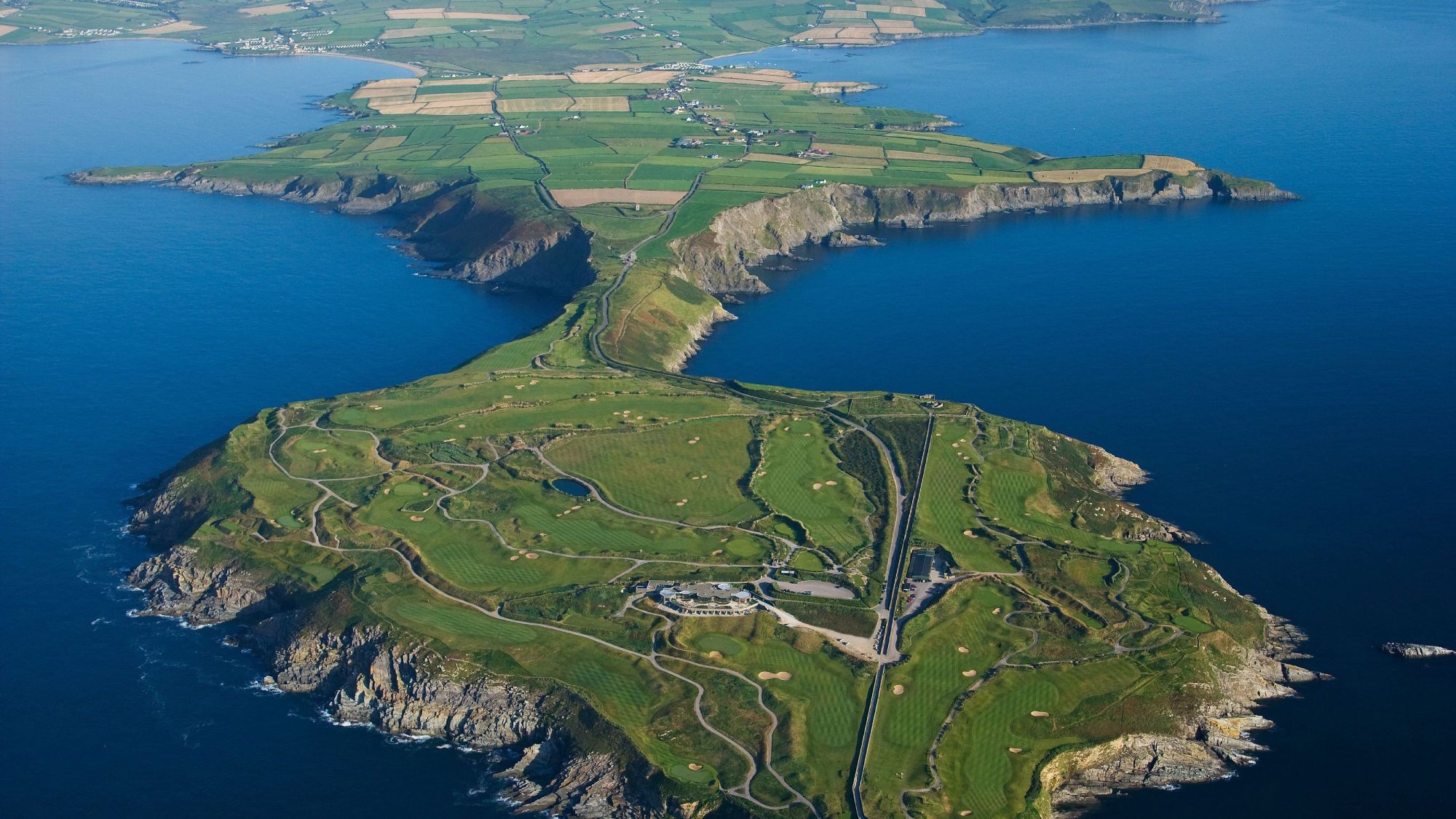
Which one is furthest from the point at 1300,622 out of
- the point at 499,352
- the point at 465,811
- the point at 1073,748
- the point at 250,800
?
the point at 499,352

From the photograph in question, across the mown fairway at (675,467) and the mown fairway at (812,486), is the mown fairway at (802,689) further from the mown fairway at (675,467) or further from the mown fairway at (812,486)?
the mown fairway at (675,467)

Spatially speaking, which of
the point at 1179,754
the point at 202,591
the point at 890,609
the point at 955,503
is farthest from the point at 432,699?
the point at 1179,754

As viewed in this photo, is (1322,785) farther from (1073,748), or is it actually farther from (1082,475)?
(1082,475)

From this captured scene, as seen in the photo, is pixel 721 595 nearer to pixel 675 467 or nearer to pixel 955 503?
pixel 675 467

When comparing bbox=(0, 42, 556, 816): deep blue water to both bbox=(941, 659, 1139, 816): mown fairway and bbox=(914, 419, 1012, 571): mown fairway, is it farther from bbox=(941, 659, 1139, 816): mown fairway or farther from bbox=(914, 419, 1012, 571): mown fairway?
bbox=(914, 419, 1012, 571): mown fairway

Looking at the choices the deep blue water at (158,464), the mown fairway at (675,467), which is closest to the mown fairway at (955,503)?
the mown fairway at (675,467)

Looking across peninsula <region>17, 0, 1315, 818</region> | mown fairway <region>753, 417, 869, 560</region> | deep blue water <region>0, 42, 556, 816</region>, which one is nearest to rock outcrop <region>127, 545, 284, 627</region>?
peninsula <region>17, 0, 1315, 818</region>

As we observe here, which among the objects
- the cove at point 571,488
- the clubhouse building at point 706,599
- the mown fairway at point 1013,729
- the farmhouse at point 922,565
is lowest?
the mown fairway at point 1013,729
